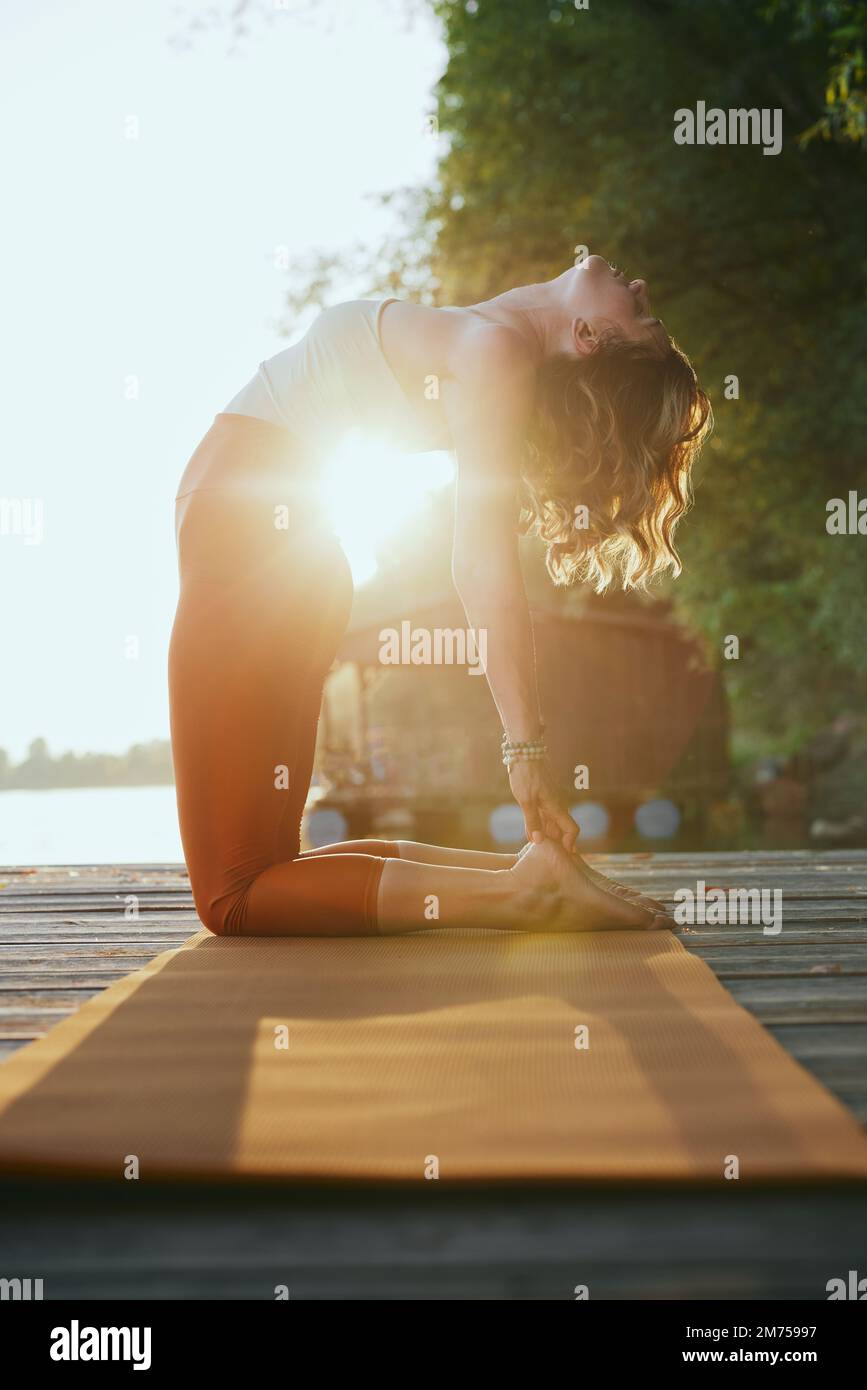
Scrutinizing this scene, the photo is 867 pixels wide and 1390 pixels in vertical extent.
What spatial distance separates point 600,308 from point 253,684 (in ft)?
4.10

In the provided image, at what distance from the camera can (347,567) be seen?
2953 mm

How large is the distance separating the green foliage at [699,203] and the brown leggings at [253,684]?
29.0ft

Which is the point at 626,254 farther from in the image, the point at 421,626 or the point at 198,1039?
the point at 198,1039

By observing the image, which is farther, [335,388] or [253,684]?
[335,388]

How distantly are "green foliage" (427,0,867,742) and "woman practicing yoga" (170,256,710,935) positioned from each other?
8.46m

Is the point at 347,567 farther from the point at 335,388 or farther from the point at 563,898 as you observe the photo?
the point at 563,898

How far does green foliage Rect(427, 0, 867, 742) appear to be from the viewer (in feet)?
34.6

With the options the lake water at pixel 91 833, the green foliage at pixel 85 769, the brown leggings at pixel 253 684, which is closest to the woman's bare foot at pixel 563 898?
the brown leggings at pixel 253 684

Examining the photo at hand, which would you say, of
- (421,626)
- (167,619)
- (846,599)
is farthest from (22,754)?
(167,619)

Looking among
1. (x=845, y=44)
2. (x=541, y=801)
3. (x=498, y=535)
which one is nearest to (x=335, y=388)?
(x=498, y=535)

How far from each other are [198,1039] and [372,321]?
1.75 meters

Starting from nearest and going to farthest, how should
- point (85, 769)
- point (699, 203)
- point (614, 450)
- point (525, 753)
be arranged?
point (525, 753), point (614, 450), point (699, 203), point (85, 769)

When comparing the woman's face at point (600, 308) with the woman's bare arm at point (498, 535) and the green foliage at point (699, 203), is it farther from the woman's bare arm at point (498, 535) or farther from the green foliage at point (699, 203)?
the green foliage at point (699, 203)

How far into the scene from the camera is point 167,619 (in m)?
2.83
